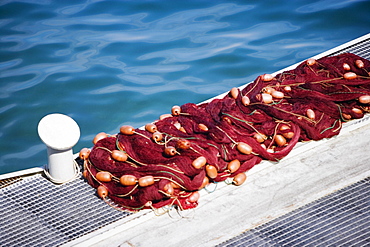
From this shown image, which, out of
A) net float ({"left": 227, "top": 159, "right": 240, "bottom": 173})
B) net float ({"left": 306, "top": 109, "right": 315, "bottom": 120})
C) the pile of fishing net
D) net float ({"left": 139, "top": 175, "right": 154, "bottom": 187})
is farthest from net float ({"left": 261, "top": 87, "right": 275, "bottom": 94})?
net float ({"left": 139, "top": 175, "right": 154, "bottom": 187})

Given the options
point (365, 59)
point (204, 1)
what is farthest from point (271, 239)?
point (204, 1)

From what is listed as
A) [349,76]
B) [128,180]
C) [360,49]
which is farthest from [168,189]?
[360,49]

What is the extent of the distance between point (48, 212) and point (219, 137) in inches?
43.5

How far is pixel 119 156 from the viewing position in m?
2.98

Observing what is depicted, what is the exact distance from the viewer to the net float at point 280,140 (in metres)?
3.06

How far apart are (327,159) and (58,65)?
4.50 m

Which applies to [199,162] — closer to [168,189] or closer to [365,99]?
[168,189]

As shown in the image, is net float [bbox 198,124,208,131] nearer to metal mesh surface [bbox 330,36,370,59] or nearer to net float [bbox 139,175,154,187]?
net float [bbox 139,175,154,187]

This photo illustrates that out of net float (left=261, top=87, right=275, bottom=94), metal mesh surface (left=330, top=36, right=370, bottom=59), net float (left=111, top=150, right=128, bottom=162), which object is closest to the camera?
net float (left=111, top=150, right=128, bottom=162)

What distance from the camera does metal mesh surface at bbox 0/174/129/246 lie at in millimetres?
2641

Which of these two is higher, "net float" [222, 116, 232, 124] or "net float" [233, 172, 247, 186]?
"net float" [222, 116, 232, 124]

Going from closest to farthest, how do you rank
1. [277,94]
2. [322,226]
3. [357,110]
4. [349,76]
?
[322,226], [357,110], [277,94], [349,76]

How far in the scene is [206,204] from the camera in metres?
2.78

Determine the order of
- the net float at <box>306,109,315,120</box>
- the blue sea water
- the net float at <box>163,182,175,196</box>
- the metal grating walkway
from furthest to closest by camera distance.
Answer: the blue sea water, the net float at <box>306,109,315,120</box>, the net float at <box>163,182,175,196</box>, the metal grating walkway
